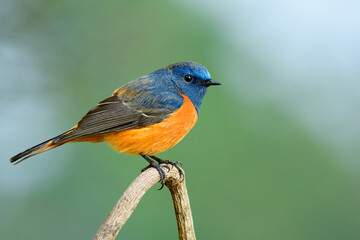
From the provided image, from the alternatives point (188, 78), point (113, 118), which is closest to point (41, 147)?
point (113, 118)

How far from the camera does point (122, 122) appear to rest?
2879 mm

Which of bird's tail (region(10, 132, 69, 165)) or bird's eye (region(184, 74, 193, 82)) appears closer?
bird's tail (region(10, 132, 69, 165))

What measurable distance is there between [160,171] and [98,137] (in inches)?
21.4

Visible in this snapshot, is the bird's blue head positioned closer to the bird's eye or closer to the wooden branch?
the bird's eye

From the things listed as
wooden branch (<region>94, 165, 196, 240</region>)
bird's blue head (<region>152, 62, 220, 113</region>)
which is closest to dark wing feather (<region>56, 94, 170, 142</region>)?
bird's blue head (<region>152, 62, 220, 113</region>)

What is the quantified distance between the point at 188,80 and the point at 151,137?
1.79 feet

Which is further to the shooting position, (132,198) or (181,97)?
A: (181,97)

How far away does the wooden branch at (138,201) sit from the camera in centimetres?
193

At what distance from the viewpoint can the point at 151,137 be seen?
2.85m

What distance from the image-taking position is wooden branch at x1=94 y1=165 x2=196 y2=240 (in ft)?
6.33

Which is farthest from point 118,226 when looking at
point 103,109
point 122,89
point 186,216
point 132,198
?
point 122,89

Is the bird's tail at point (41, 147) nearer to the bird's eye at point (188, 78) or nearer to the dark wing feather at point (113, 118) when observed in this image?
the dark wing feather at point (113, 118)

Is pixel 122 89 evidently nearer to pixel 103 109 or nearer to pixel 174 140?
pixel 103 109

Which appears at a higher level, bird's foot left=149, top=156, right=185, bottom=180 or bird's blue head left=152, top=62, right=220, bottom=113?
bird's blue head left=152, top=62, right=220, bottom=113
